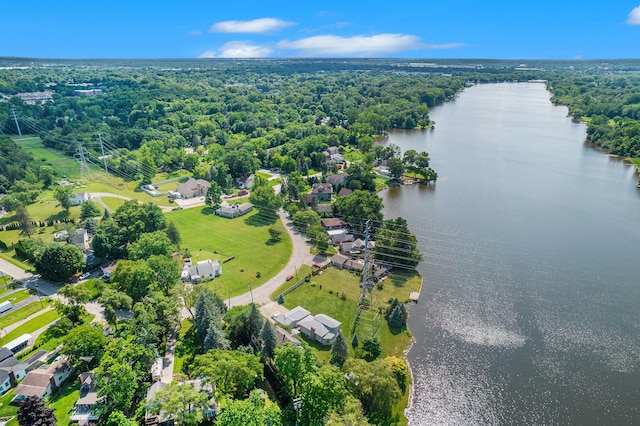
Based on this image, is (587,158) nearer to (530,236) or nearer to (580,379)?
(530,236)

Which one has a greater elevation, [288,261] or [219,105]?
[219,105]

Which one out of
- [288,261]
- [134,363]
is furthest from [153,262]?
[288,261]

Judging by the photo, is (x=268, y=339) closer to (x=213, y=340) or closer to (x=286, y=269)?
(x=213, y=340)

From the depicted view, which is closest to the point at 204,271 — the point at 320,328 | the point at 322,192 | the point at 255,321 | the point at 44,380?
the point at 255,321

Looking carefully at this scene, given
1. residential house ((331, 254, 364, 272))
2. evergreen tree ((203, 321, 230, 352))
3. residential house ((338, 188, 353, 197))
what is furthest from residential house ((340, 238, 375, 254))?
evergreen tree ((203, 321, 230, 352))

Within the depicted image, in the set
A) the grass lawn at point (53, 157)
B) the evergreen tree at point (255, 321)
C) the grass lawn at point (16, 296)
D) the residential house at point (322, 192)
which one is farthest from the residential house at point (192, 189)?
the evergreen tree at point (255, 321)
